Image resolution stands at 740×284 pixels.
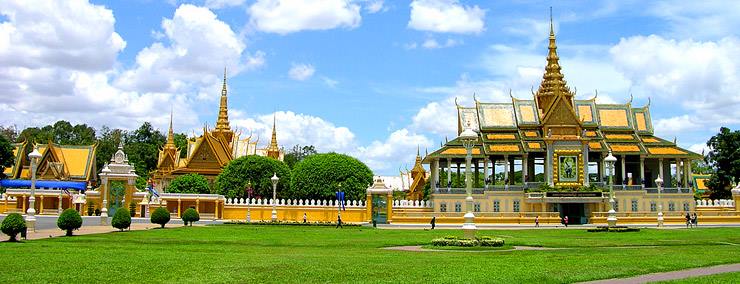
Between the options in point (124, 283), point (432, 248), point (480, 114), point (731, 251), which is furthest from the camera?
point (480, 114)

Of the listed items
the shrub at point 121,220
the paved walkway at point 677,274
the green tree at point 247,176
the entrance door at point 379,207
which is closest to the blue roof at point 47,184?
the green tree at point 247,176

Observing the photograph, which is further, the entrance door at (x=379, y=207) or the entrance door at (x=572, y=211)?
the entrance door at (x=572, y=211)

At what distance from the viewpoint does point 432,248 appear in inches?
1005

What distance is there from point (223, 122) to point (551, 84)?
155 ft

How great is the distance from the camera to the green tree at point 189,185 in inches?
3039

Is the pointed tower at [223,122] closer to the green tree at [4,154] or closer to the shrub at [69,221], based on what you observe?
the green tree at [4,154]

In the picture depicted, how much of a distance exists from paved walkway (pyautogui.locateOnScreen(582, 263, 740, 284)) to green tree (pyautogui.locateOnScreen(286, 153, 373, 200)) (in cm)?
5833

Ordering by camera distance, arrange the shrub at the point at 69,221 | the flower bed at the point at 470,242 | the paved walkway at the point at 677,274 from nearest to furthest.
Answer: the paved walkway at the point at 677,274
the flower bed at the point at 470,242
the shrub at the point at 69,221

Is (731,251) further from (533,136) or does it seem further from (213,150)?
(213,150)

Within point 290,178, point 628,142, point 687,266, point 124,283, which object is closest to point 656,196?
point 628,142

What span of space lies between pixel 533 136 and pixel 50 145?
50.8 m

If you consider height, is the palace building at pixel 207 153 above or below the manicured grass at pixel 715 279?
above

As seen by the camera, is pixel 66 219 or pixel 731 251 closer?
pixel 731 251

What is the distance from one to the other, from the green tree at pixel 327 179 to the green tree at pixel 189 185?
364 inches
